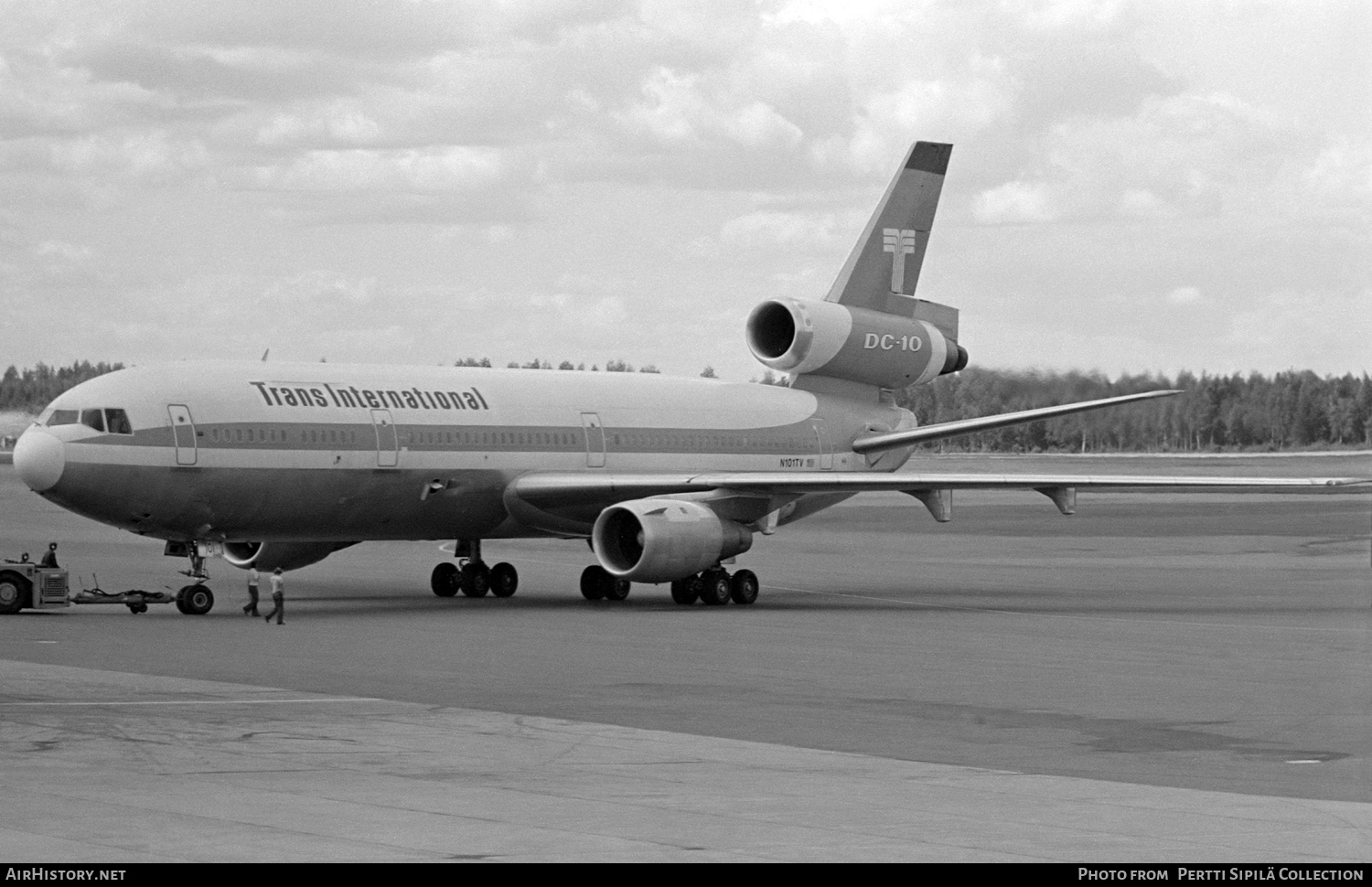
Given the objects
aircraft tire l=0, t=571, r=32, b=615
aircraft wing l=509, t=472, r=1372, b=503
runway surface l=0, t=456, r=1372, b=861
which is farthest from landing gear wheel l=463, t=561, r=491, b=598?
aircraft tire l=0, t=571, r=32, b=615

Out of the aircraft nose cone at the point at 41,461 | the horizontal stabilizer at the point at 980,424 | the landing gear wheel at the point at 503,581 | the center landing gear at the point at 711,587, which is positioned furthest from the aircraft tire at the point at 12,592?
the horizontal stabilizer at the point at 980,424

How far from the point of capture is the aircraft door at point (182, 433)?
31797 mm

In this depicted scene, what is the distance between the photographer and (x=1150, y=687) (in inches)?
859

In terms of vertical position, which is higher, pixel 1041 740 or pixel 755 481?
pixel 755 481

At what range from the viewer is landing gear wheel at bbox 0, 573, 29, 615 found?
32.6m

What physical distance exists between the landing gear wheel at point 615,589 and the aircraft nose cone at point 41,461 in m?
10.8

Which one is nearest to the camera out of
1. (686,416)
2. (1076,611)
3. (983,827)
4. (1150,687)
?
(983,827)

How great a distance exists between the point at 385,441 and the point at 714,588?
6486 mm

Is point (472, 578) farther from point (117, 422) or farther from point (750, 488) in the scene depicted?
point (117, 422)

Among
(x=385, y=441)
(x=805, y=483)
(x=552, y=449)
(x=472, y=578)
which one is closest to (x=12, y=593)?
(x=385, y=441)

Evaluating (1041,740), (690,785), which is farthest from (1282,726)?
(690,785)
